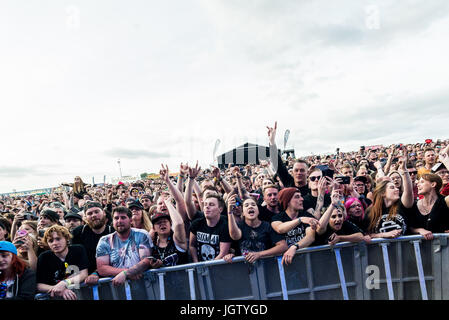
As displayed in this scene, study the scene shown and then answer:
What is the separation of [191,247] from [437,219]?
3.14 meters

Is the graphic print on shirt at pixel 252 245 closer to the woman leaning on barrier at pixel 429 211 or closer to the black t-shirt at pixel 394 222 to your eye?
the black t-shirt at pixel 394 222

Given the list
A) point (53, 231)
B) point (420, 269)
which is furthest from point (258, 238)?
point (53, 231)

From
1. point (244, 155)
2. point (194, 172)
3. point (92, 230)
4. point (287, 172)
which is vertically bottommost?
point (92, 230)

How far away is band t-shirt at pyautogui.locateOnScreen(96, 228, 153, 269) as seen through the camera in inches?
132

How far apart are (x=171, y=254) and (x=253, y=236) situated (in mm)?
1038

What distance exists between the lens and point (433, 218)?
3518 mm

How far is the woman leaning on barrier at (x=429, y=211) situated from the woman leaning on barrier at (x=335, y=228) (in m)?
0.71

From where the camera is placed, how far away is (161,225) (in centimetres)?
361

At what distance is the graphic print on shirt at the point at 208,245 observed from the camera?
349 cm

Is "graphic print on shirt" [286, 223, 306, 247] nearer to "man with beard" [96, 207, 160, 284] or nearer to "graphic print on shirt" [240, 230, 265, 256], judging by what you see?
"graphic print on shirt" [240, 230, 265, 256]

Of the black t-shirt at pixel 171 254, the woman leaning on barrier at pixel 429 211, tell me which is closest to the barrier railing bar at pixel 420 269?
the woman leaning on barrier at pixel 429 211

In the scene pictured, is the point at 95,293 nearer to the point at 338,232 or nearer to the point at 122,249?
the point at 122,249
